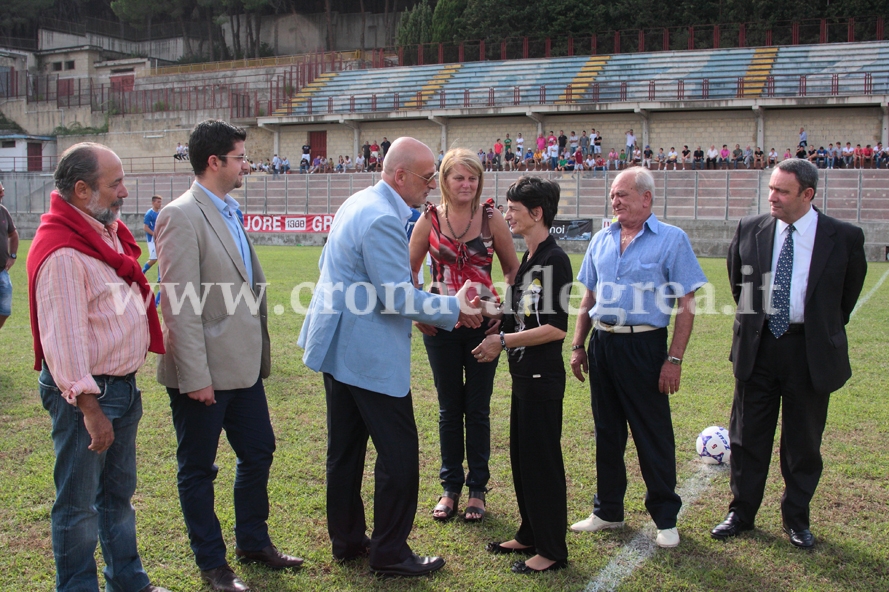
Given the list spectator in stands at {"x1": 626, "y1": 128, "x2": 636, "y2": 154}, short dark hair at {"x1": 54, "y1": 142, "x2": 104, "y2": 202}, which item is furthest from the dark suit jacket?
spectator in stands at {"x1": 626, "y1": 128, "x2": 636, "y2": 154}

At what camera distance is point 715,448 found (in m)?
5.45

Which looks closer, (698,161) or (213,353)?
(213,353)

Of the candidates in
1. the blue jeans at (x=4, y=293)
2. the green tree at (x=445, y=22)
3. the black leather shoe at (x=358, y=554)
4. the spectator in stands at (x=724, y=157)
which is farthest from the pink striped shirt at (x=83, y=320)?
the green tree at (x=445, y=22)

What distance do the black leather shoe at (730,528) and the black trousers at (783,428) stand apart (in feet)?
0.11

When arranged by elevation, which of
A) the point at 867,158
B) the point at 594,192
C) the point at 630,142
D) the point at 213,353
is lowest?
the point at 213,353

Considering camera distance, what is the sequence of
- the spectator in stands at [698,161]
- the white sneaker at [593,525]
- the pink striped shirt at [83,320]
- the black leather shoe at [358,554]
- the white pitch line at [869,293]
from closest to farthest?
1. the pink striped shirt at [83,320]
2. the black leather shoe at [358,554]
3. the white sneaker at [593,525]
4. the white pitch line at [869,293]
5. the spectator in stands at [698,161]

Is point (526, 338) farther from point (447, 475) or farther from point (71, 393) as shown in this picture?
point (71, 393)

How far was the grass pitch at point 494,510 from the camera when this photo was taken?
382cm

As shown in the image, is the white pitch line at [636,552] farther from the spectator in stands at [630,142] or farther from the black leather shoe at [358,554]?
the spectator in stands at [630,142]

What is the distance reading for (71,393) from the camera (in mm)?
3078

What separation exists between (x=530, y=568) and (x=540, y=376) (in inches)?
37.4

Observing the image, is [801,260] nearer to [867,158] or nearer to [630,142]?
[867,158]

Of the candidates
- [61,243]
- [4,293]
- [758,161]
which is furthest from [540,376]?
[758,161]

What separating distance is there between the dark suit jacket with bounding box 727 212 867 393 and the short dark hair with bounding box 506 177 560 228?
1314mm
